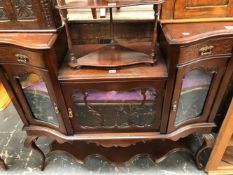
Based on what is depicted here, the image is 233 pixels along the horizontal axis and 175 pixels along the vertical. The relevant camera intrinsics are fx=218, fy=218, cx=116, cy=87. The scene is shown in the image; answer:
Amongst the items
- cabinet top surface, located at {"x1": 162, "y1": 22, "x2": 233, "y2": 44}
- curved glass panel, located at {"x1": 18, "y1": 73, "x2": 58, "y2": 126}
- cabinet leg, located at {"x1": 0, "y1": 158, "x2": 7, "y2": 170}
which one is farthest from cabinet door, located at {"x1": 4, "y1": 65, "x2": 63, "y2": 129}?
cabinet top surface, located at {"x1": 162, "y1": 22, "x2": 233, "y2": 44}

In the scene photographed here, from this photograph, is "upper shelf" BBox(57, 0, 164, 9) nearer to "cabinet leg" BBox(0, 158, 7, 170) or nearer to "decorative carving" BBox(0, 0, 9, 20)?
"decorative carving" BBox(0, 0, 9, 20)

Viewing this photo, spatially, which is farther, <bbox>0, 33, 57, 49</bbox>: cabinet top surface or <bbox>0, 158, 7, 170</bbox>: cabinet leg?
<bbox>0, 158, 7, 170</bbox>: cabinet leg

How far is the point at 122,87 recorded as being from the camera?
2.99 ft

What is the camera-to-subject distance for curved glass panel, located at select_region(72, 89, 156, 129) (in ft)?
3.20

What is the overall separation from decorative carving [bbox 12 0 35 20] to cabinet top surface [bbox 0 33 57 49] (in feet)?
0.23

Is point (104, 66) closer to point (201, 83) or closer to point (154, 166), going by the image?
point (201, 83)

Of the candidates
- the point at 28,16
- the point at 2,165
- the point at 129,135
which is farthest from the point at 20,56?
the point at 2,165

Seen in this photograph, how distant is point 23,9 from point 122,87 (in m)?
0.50

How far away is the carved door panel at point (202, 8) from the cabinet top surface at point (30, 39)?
0.52m

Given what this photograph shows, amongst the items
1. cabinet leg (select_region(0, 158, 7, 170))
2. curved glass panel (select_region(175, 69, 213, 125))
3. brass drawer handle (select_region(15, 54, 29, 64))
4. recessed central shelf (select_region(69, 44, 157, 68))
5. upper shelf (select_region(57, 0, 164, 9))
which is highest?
upper shelf (select_region(57, 0, 164, 9))

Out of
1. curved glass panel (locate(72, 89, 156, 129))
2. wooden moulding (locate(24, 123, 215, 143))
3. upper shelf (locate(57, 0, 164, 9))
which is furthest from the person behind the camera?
wooden moulding (locate(24, 123, 215, 143))

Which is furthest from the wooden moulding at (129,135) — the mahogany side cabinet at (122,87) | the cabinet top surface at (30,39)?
the cabinet top surface at (30,39)

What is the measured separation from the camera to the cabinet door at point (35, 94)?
2.97 ft

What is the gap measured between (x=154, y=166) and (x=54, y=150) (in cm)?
63
